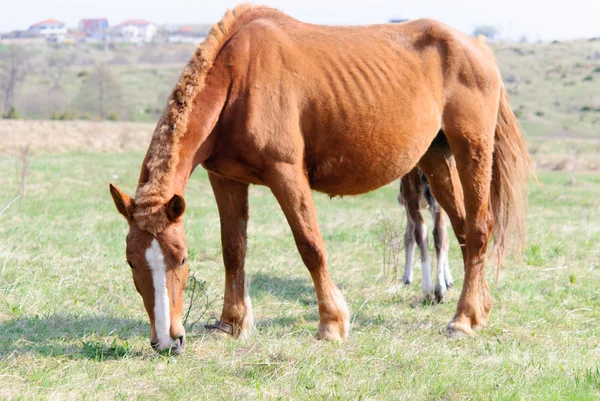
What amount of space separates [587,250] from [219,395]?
693cm

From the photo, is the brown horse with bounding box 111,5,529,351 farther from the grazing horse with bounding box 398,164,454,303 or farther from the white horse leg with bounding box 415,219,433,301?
the grazing horse with bounding box 398,164,454,303

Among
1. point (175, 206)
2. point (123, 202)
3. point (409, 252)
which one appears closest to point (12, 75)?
point (409, 252)

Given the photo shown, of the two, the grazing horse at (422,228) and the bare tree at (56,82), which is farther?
the bare tree at (56,82)

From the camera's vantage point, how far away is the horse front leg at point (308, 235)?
5152mm

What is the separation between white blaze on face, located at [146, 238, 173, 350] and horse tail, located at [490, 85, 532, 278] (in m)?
3.50

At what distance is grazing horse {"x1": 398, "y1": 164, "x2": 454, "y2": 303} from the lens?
7.63m

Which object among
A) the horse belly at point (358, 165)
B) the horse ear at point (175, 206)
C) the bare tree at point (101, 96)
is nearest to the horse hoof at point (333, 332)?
the horse belly at point (358, 165)

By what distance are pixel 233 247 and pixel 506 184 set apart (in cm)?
276

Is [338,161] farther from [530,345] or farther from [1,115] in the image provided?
[1,115]

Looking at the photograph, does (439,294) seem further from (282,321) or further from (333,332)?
(333,332)

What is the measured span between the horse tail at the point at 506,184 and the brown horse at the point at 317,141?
0.04 ft

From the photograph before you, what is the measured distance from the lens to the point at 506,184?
6758 millimetres

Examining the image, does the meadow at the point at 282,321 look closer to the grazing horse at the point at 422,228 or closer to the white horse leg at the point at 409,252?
the white horse leg at the point at 409,252

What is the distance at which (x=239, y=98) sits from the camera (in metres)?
5.11
